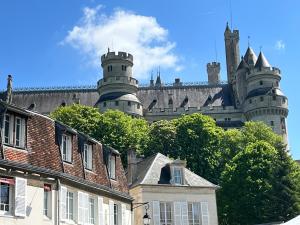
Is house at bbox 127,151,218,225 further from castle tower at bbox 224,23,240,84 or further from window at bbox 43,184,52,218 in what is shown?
castle tower at bbox 224,23,240,84

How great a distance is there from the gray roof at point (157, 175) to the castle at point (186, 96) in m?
45.8

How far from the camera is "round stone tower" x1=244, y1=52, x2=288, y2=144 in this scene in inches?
3381

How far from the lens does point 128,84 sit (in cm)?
8544

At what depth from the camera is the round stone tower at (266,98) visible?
8588 cm

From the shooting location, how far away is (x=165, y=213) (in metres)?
33.4

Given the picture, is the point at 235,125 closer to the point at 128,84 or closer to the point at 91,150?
the point at 128,84

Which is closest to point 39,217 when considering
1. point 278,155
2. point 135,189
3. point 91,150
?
point 91,150

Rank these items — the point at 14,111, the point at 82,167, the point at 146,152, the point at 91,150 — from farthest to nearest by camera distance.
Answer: the point at 146,152, the point at 91,150, the point at 82,167, the point at 14,111

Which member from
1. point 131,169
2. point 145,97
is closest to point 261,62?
point 145,97

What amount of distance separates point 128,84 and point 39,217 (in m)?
68.0

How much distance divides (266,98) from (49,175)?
7121cm

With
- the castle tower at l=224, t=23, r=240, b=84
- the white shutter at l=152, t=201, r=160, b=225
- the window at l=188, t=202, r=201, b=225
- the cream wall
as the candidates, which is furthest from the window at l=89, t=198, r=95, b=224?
the castle tower at l=224, t=23, r=240, b=84

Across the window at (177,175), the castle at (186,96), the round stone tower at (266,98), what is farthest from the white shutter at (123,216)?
the round stone tower at (266,98)

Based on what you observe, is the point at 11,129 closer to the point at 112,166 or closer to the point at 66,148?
the point at 66,148
